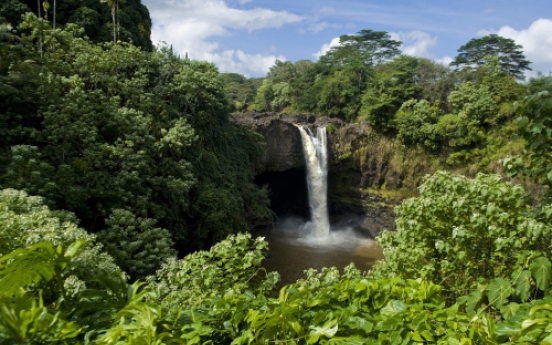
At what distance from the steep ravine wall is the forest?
1460mm

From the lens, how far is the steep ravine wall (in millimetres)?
24938

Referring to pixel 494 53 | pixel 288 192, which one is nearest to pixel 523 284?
pixel 288 192

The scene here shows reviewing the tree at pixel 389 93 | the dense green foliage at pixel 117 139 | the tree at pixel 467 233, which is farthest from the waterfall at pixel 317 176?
the tree at pixel 467 233

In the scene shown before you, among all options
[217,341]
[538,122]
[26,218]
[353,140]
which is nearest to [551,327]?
[217,341]

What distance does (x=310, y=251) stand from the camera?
21453 mm

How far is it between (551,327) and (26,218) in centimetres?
683

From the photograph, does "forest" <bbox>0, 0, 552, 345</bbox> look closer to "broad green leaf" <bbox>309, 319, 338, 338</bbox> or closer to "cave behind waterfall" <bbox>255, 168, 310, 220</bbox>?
"broad green leaf" <bbox>309, 319, 338, 338</bbox>

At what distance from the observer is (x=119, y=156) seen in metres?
11.5

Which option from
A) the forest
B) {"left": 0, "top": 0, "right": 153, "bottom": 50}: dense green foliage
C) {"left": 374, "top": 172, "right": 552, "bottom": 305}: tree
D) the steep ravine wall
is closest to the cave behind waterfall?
the steep ravine wall

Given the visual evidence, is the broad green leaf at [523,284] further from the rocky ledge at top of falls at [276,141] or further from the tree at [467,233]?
the rocky ledge at top of falls at [276,141]

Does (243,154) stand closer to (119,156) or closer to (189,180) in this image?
(189,180)

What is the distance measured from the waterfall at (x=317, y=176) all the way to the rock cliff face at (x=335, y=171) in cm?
56

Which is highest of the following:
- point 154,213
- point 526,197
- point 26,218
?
point 526,197

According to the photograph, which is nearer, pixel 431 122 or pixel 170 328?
pixel 170 328
